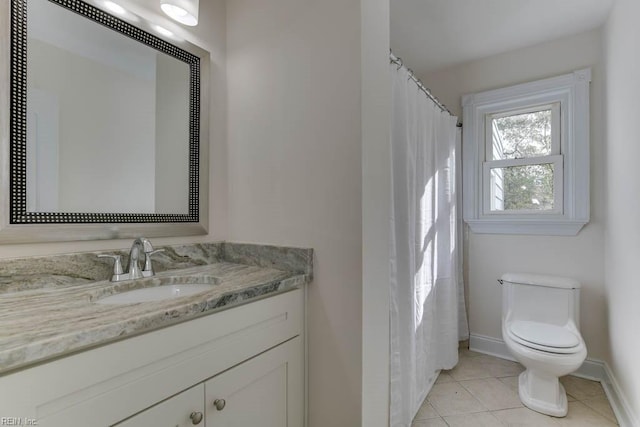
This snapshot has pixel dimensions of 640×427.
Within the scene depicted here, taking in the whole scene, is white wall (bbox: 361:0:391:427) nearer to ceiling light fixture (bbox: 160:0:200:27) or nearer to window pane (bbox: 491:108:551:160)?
ceiling light fixture (bbox: 160:0:200:27)

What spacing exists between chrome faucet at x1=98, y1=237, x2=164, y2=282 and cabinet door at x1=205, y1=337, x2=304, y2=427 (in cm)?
51

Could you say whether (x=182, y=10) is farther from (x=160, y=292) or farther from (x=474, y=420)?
(x=474, y=420)

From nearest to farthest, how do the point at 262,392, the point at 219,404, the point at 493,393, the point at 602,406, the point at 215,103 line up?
the point at 219,404 < the point at 262,392 < the point at 215,103 < the point at 602,406 < the point at 493,393

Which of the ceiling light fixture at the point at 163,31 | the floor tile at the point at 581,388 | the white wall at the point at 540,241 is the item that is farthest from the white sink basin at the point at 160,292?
the floor tile at the point at 581,388

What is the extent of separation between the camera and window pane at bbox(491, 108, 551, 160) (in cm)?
228

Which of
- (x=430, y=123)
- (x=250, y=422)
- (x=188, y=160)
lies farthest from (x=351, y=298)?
(x=430, y=123)

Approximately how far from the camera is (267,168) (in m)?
1.37

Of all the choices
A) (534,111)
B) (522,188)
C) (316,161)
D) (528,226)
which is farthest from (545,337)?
(316,161)

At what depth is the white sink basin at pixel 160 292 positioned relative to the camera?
40.6 inches

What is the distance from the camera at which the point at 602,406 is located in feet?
5.75

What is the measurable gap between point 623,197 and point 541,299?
812 millimetres

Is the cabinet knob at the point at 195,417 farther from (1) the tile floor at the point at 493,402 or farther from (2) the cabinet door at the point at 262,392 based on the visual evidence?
(1) the tile floor at the point at 493,402

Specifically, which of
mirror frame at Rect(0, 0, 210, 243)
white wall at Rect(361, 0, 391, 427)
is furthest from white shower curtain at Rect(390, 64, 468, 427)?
mirror frame at Rect(0, 0, 210, 243)

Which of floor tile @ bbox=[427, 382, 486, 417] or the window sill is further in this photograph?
the window sill
